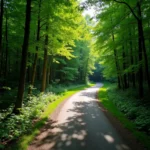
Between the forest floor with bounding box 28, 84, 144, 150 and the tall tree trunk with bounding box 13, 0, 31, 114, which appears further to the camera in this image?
the tall tree trunk with bounding box 13, 0, 31, 114

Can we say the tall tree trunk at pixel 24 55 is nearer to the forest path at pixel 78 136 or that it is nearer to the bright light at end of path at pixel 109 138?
the forest path at pixel 78 136

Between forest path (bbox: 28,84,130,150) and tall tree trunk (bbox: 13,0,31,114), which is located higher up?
tall tree trunk (bbox: 13,0,31,114)

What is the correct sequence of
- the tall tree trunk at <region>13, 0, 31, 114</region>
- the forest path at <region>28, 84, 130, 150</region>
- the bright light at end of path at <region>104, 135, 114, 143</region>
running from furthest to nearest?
the tall tree trunk at <region>13, 0, 31, 114</region>
the bright light at end of path at <region>104, 135, 114, 143</region>
the forest path at <region>28, 84, 130, 150</region>

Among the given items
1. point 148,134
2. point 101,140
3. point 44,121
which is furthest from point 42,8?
point 148,134

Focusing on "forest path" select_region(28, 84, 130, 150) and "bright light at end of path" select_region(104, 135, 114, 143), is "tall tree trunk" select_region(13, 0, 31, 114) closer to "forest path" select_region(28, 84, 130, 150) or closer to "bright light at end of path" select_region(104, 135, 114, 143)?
"forest path" select_region(28, 84, 130, 150)

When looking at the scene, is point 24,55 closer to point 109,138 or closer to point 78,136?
point 78,136

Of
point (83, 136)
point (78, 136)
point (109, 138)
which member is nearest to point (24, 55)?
point (78, 136)

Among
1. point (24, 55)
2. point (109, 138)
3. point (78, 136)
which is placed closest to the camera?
point (109, 138)

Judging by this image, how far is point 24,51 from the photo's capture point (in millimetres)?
8344

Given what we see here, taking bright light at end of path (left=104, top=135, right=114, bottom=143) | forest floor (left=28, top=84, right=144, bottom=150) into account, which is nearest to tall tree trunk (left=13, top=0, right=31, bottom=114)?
forest floor (left=28, top=84, right=144, bottom=150)

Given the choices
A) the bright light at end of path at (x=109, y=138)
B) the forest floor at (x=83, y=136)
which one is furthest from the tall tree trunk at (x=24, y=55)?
the bright light at end of path at (x=109, y=138)

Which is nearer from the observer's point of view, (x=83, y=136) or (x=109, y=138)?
(x=109, y=138)

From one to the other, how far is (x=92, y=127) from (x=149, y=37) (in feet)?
27.3

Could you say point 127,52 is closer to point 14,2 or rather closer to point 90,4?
point 90,4
